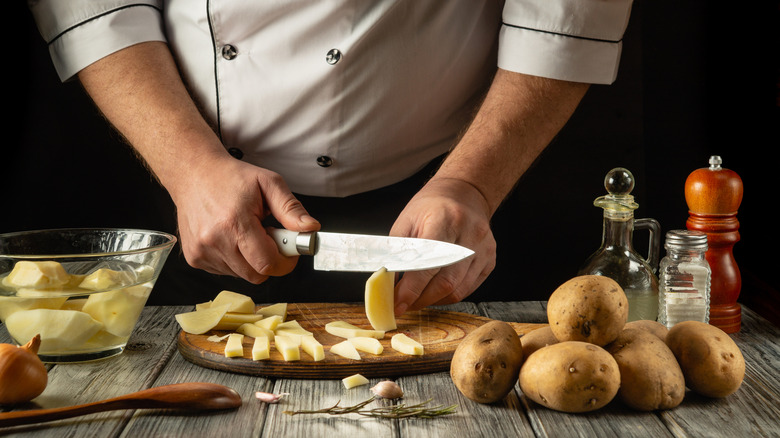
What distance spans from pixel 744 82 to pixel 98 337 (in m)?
2.45

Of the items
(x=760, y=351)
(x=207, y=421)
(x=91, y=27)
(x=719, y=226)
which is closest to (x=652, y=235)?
(x=719, y=226)

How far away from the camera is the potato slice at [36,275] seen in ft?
3.72

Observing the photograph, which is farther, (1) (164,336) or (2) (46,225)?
(2) (46,225)

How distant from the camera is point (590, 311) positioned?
958 mm

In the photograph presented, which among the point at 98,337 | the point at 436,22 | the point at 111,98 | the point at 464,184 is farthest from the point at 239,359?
the point at 436,22

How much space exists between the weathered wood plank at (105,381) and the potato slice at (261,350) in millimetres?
160

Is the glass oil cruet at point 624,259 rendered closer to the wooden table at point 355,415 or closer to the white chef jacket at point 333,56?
the wooden table at point 355,415

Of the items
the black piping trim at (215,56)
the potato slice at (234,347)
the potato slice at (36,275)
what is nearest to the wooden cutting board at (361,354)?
the potato slice at (234,347)

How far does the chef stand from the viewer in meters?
1.46

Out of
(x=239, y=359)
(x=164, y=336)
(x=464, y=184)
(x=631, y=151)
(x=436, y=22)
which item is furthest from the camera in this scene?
(x=631, y=151)

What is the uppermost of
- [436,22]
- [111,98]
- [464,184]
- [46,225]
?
[436,22]

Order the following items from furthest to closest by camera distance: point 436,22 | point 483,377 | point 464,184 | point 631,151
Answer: point 631,151 → point 436,22 → point 464,184 → point 483,377

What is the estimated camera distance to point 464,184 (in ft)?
4.67

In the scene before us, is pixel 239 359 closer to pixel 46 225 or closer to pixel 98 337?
pixel 98 337
